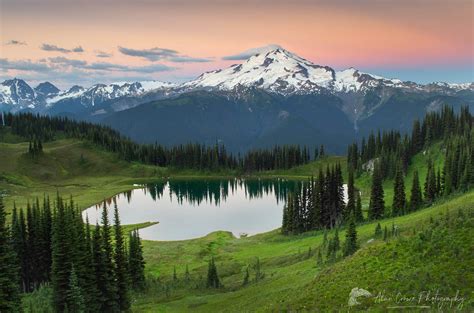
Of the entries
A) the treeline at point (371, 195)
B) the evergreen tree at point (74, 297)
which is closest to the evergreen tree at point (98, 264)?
Answer: the evergreen tree at point (74, 297)

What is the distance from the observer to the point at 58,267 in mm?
50875

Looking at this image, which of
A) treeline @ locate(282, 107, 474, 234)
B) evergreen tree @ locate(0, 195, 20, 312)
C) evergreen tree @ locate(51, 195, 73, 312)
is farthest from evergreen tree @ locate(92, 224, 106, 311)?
treeline @ locate(282, 107, 474, 234)

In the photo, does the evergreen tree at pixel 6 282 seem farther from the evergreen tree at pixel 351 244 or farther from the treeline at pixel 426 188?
the treeline at pixel 426 188

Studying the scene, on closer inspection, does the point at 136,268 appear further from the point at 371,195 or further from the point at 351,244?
the point at 371,195

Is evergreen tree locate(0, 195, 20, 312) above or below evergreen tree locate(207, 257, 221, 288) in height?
above

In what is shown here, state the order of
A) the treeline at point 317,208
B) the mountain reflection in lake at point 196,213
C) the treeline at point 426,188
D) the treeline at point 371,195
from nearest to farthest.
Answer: the treeline at point 426,188, the treeline at point 371,195, the treeline at point 317,208, the mountain reflection in lake at point 196,213

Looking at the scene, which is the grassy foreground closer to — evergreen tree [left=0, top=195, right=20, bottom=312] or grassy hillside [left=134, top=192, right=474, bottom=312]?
grassy hillside [left=134, top=192, right=474, bottom=312]

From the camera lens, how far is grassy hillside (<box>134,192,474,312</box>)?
27.4 metres

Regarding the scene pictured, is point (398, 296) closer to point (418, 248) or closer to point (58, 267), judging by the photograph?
point (418, 248)

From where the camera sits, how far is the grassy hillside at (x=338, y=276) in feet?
89.9

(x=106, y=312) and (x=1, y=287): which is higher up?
(x=1, y=287)

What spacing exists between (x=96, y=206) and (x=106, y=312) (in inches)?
4714

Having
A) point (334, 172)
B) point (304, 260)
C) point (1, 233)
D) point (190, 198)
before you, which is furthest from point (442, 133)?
point (1, 233)

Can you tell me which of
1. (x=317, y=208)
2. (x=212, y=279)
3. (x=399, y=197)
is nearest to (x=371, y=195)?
(x=399, y=197)
